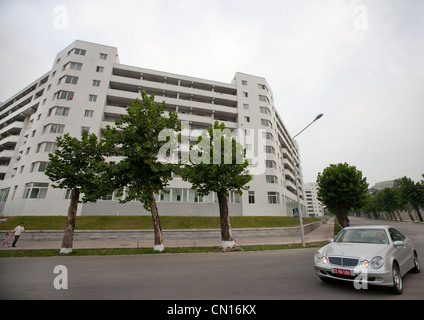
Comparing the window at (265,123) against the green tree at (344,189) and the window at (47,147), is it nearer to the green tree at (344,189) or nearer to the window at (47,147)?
the green tree at (344,189)

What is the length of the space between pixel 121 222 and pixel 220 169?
1598 cm

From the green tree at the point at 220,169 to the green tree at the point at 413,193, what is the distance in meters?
57.8

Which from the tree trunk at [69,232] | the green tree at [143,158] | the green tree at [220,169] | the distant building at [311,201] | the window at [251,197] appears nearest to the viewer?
the tree trunk at [69,232]

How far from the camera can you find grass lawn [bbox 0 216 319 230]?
20797mm

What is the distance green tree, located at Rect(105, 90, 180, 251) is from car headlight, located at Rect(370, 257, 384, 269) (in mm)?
10731

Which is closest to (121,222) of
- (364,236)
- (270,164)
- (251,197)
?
(251,197)

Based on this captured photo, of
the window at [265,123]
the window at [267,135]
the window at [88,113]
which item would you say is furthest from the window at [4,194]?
the window at [265,123]

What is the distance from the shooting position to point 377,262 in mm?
4312

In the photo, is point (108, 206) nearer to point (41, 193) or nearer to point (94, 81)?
point (41, 193)

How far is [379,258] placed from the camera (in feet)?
14.3

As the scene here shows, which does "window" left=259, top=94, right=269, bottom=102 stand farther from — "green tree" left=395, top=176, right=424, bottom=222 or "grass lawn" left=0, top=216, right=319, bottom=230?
"green tree" left=395, top=176, right=424, bottom=222

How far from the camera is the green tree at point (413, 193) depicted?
Answer: 46616 mm
